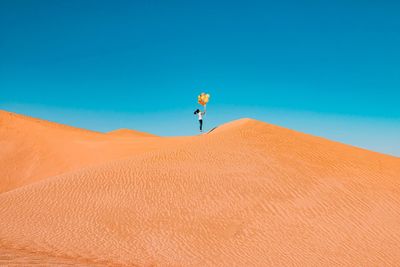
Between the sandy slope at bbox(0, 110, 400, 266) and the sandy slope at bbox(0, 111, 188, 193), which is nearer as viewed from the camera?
the sandy slope at bbox(0, 110, 400, 266)

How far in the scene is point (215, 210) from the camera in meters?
11.7

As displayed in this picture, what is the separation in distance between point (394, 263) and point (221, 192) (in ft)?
17.9

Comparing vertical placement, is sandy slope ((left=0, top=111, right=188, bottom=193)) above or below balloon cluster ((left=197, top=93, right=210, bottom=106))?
below

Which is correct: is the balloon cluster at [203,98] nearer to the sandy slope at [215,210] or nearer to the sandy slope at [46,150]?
the sandy slope at [46,150]

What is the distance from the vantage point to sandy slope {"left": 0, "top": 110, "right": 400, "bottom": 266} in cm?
895

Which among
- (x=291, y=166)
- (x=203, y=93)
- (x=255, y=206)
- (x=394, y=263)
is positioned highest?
(x=203, y=93)

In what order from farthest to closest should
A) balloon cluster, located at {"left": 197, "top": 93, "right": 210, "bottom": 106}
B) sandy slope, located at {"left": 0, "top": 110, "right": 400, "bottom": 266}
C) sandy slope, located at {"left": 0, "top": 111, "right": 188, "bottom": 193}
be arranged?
balloon cluster, located at {"left": 197, "top": 93, "right": 210, "bottom": 106} → sandy slope, located at {"left": 0, "top": 111, "right": 188, "bottom": 193} → sandy slope, located at {"left": 0, "top": 110, "right": 400, "bottom": 266}

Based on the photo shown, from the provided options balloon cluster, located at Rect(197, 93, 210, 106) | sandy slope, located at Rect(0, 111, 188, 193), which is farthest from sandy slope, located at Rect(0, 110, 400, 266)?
sandy slope, located at Rect(0, 111, 188, 193)

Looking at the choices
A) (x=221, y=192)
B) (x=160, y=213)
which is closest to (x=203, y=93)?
(x=221, y=192)

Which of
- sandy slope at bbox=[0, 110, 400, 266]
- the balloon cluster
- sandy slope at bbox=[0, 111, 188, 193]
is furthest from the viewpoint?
the balloon cluster

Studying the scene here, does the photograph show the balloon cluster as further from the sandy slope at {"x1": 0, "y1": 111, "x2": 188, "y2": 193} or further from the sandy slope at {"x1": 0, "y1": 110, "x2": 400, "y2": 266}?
the sandy slope at {"x1": 0, "y1": 110, "x2": 400, "y2": 266}

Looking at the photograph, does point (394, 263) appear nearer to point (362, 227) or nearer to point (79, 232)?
point (362, 227)

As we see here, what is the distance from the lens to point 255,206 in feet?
39.9

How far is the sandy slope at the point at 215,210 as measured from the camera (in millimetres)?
8945
